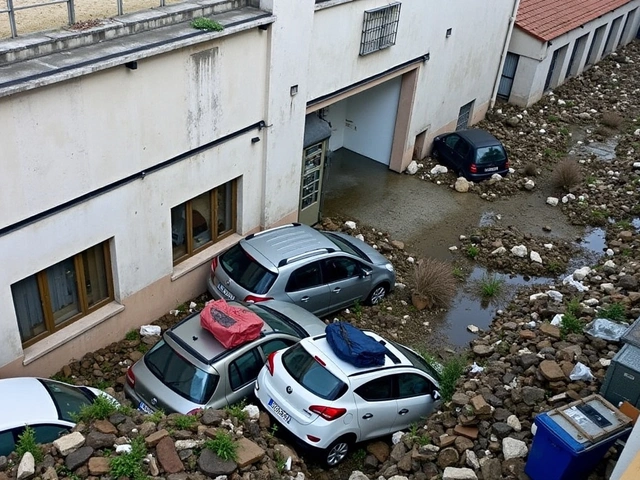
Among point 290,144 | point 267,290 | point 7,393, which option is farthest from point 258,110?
point 7,393

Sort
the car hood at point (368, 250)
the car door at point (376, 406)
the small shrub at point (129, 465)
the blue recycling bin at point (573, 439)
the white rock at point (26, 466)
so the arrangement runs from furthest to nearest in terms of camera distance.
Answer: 1. the car hood at point (368, 250)
2. the car door at point (376, 406)
3. the blue recycling bin at point (573, 439)
4. the small shrub at point (129, 465)
5. the white rock at point (26, 466)

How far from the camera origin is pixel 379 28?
1417 centimetres

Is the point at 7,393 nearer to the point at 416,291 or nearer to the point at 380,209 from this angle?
the point at 416,291

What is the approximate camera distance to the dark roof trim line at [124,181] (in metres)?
8.41

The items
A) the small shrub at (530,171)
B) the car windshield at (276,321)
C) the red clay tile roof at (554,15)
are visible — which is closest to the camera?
the car windshield at (276,321)

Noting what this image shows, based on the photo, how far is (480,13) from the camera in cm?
1781

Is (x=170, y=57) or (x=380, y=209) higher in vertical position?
(x=170, y=57)

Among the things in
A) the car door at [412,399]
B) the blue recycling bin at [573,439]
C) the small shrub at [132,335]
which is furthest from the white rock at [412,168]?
the blue recycling bin at [573,439]

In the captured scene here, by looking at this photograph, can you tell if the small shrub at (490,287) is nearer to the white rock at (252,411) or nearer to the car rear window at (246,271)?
the car rear window at (246,271)

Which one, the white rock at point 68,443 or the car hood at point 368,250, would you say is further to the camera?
the car hood at point 368,250

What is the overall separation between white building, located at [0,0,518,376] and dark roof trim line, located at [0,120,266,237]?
0.02 metres

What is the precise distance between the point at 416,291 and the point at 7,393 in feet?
24.4

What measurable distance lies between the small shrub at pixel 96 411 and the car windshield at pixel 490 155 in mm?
12111

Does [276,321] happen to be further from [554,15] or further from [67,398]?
[554,15]
